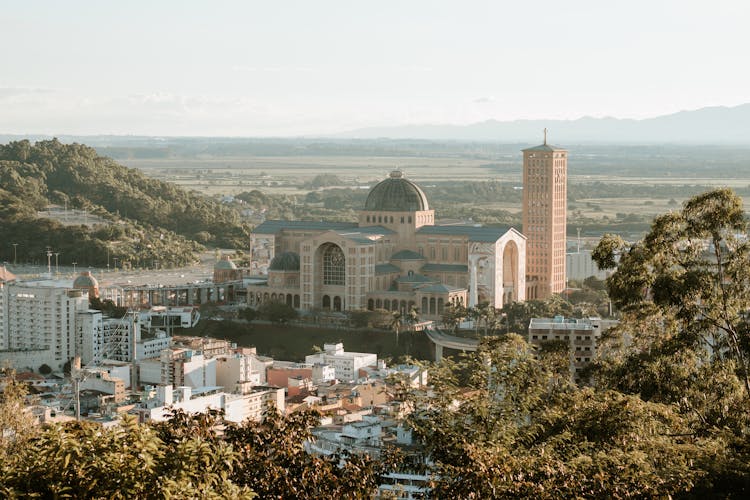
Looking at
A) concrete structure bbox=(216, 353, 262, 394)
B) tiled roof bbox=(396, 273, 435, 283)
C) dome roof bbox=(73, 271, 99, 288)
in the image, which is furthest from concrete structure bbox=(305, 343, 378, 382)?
dome roof bbox=(73, 271, 99, 288)

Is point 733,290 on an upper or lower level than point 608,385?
upper

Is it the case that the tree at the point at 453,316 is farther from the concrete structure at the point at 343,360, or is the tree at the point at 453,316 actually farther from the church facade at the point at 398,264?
the concrete structure at the point at 343,360

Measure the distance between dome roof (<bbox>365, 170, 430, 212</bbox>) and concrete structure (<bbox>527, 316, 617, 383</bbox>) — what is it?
59.9 feet

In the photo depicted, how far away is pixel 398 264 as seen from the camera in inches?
2035

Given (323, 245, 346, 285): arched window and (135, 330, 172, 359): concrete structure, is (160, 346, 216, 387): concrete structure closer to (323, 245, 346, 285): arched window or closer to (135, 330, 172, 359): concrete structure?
(135, 330, 172, 359): concrete structure

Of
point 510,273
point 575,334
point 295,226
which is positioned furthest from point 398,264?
point 575,334

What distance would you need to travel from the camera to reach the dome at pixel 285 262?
172 feet

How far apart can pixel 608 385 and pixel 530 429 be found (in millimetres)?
3441

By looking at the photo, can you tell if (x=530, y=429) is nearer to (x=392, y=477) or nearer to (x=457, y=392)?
(x=457, y=392)

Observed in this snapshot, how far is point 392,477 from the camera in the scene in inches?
833

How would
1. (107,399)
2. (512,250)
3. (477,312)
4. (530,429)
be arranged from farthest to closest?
(512,250)
(477,312)
(107,399)
(530,429)

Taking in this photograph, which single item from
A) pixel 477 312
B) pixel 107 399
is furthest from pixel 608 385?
pixel 477 312

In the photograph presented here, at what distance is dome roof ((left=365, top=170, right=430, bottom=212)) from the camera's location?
174 ft

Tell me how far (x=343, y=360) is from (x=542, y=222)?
1434cm
